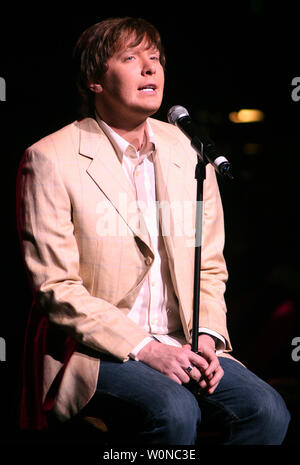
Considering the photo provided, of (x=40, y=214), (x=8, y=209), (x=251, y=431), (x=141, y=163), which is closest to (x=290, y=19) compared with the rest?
(x=141, y=163)

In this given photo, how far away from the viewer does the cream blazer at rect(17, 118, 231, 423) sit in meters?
1.99

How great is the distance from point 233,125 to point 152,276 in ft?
7.99

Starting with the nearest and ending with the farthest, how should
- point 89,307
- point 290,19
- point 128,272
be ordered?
1. point 89,307
2. point 128,272
3. point 290,19

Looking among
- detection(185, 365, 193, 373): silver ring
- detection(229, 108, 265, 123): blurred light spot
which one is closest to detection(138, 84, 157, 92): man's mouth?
detection(185, 365, 193, 373): silver ring

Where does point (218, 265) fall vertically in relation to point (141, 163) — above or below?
below

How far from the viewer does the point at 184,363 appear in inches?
76.2

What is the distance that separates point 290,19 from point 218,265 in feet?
6.66

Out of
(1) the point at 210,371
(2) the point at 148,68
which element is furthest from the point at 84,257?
(2) the point at 148,68

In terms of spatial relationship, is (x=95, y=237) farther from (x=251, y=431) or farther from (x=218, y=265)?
(x=251, y=431)

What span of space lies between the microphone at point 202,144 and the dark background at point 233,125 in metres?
0.81

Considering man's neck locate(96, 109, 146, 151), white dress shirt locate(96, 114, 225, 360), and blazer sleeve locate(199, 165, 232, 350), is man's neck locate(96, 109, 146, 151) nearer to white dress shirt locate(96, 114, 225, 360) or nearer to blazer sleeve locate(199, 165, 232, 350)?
white dress shirt locate(96, 114, 225, 360)

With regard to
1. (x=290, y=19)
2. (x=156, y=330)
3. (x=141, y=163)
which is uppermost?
(x=290, y=19)

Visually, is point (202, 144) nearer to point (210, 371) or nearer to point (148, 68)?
point (148, 68)

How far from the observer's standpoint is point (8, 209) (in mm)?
2709
